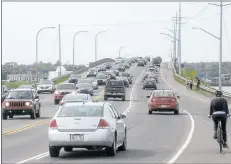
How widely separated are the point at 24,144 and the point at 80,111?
5283 mm

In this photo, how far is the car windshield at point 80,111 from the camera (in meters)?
19.4

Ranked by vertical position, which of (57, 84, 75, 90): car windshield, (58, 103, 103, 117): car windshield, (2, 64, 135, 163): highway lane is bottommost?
(2, 64, 135, 163): highway lane

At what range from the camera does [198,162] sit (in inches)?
717

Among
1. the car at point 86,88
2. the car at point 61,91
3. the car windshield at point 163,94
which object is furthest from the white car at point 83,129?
the car at point 86,88

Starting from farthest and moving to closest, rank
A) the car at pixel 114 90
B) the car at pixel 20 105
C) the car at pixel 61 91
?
the car at pixel 114 90 → the car at pixel 61 91 → the car at pixel 20 105

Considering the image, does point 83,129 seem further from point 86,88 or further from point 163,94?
point 86,88

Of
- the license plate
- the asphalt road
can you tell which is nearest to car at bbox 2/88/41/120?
the asphalt road

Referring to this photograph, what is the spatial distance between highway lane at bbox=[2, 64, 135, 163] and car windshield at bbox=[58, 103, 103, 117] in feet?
5.04

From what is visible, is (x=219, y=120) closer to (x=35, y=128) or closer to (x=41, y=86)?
(x=35, y=128)

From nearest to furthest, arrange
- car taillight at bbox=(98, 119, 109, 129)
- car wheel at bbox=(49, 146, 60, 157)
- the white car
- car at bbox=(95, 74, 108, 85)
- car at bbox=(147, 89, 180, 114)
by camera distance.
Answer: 1. the white car
2. car taillight at bbox=(98, 119, 109, 129)
3. car wheel at bbox=(49, 146, 60, 157)
4. car at bbox=(147, 89, 180, 114)
5. car at bbox=(95, 74, 108, 85)

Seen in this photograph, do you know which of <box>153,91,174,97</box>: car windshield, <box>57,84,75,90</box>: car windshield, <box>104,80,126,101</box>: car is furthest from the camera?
<box>104,80,126,101</box>: car

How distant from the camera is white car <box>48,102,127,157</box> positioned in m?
18.8

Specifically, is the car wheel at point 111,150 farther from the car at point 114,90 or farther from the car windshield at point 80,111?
the car at point 114,90

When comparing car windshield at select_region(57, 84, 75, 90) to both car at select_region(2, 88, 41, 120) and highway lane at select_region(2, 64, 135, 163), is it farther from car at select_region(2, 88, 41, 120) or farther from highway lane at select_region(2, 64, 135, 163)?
highway lane at select_region(2, 64, 135, 163)
